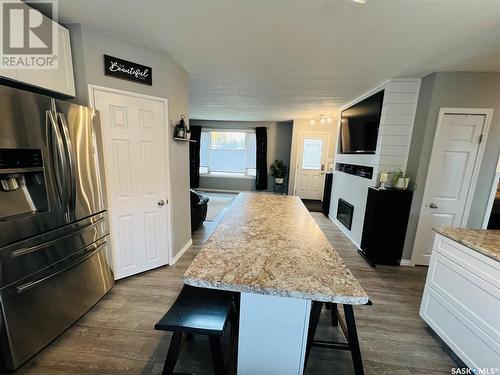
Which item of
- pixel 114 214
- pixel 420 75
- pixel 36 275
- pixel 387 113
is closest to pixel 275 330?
pixel 36 275

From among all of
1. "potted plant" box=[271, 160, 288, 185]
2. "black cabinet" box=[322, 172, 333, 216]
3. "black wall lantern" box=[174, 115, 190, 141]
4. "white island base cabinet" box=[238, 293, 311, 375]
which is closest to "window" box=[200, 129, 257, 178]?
"potted plant" box=[271, 160, 288, 185]

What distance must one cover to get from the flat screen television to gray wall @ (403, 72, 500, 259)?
0.50 meters

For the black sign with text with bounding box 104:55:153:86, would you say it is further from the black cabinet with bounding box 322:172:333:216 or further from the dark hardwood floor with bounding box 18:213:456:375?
the black cabinet with bounding box 322:172:333:216

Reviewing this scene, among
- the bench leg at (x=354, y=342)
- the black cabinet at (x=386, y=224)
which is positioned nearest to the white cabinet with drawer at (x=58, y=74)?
the bench leg at (x=354, y=342)

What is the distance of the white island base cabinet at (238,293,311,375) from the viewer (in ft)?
3.15

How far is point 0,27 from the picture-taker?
1.37 meters

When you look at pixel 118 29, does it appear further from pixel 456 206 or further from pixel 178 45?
pixel 456 206

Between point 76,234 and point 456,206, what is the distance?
14.3 ft

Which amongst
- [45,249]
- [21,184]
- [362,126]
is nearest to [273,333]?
[45,249]

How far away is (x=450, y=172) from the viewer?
2650 mm

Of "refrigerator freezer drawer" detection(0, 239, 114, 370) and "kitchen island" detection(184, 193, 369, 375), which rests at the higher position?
"kitchen island" detection(184, 193, 369, 375)

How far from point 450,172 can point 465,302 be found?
1905 mm

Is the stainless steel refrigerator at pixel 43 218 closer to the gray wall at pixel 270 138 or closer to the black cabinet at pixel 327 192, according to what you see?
the black cabinet at pixel 327 192

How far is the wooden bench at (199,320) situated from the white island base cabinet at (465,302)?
1.67m
